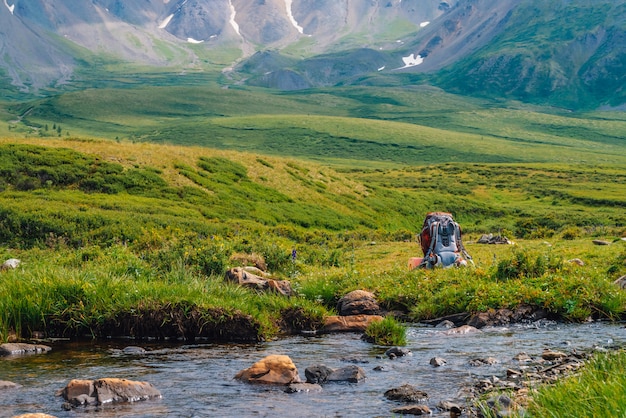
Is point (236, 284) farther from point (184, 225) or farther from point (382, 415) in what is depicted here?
point (184, 225)

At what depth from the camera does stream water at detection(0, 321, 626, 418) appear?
13.0 metres

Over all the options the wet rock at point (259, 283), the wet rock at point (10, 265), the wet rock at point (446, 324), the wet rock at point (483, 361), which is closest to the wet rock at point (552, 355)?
the wet rock at point (483, 361)

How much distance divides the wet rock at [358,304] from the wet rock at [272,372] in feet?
24.4

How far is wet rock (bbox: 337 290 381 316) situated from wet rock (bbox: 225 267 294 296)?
1728 millimetres

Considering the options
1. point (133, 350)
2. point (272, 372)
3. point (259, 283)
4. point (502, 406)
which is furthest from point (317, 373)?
point (259, 283)

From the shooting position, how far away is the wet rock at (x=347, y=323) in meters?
20.8

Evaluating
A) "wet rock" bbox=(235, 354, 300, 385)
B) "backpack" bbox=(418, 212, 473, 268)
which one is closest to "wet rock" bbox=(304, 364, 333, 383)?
"wet rock" bbox=(235, 354, 300, 385)

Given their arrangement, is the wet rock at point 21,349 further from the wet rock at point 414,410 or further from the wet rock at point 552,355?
the wet rock at point 552,355

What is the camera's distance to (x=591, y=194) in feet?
375

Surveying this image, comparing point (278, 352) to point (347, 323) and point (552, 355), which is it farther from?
point (552, 355)

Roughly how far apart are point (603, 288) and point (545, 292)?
1.80 metres

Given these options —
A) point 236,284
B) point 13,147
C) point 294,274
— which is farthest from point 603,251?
point 13,147

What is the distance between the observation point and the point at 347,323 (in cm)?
2102

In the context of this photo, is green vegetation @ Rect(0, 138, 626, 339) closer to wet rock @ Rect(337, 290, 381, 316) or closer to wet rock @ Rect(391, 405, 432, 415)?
wet rock @ Rect(337, 290, 381, 316)
